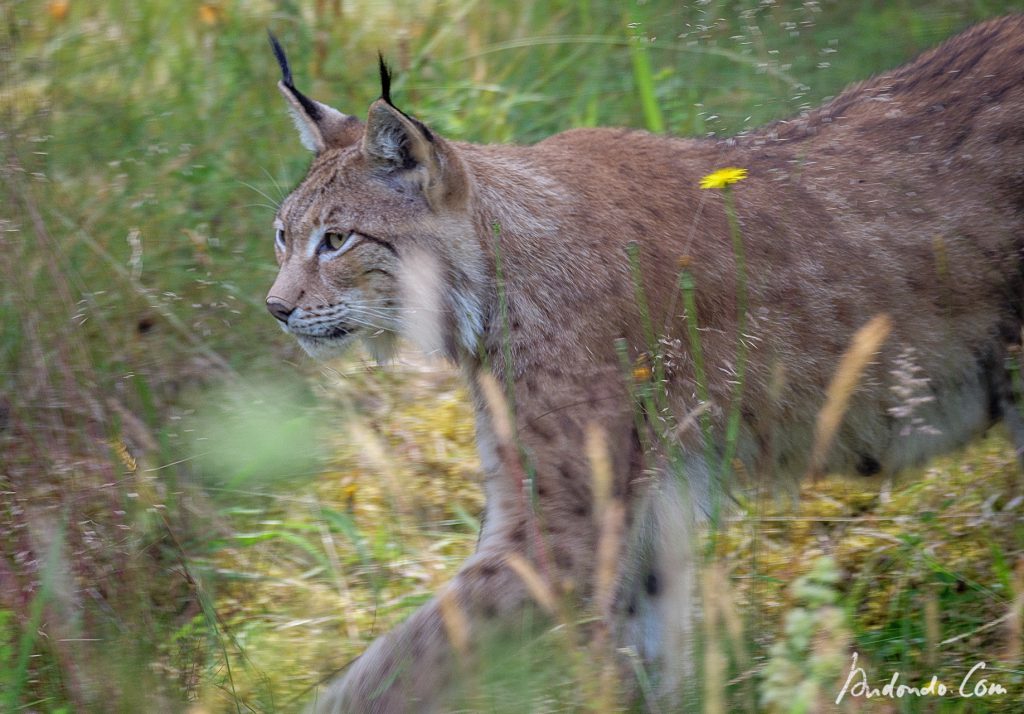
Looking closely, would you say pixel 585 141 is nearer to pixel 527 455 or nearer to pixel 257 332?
pixel 527 455

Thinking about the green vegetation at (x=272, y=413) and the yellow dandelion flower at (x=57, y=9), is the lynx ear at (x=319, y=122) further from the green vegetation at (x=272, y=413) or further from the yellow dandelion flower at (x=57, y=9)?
the yellow dandelion flower at (x=57, y=9)

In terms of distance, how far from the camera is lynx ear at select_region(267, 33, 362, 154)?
159 inches

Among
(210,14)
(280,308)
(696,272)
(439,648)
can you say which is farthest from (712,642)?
(210,14)

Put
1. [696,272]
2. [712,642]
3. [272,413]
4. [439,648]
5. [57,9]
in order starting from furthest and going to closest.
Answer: [57,9], [272,413], [696,272], [439,648], [712,642]

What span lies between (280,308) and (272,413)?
0.90m

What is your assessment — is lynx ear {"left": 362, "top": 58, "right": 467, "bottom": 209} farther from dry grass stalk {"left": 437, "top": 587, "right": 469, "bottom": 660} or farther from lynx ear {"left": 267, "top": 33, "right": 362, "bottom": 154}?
dry grass stalk {"left": 437, "top": 587, "right": 469, "bottom": 660}

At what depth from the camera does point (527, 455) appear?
11.0 feet

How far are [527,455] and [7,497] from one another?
4.83 feet

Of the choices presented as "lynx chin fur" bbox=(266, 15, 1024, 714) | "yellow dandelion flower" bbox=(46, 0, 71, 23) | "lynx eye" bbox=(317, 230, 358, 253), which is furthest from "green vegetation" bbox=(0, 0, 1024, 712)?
"lynx eye" bbox=(317, 230, 358, 253)

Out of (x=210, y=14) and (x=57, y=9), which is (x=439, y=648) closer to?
(x=210, y=14)

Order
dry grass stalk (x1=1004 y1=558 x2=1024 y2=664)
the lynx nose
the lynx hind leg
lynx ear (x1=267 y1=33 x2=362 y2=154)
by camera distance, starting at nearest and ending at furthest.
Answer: dry grass stalk (x1=1004 y1=558 x2=1024 y2=664) → the lynx hind leg → the lynx nose → lynx ear (x1=267 y1=33 x2=362 y2=154)

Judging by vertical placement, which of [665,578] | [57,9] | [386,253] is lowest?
[665,578]

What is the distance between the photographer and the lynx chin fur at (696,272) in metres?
3.61

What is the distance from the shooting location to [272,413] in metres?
4.55
